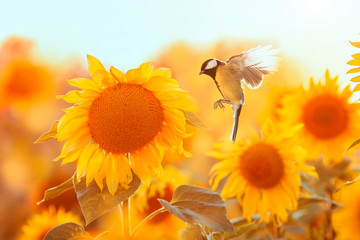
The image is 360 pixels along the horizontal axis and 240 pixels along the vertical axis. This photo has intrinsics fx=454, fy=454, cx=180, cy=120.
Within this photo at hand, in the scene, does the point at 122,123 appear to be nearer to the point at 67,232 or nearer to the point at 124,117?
the point at 124,117

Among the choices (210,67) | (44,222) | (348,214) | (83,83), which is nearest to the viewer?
(210,67)

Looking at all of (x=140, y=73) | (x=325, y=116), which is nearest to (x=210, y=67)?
(x=140, y=73)

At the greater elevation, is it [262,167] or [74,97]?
[74,97]

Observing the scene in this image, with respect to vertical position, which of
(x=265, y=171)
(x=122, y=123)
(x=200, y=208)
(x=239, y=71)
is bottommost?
(x=265, y=171)

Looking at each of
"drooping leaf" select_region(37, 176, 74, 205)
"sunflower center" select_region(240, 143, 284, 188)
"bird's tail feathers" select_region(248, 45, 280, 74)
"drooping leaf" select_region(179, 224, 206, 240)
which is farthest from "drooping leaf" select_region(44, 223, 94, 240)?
"sunflower center" select_region(240, 143, 284, 188)

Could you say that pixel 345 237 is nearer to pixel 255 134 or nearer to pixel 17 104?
pixel 255 134

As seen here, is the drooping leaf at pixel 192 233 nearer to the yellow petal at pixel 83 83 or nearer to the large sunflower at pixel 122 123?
the large sunflower at pixel 122 123
